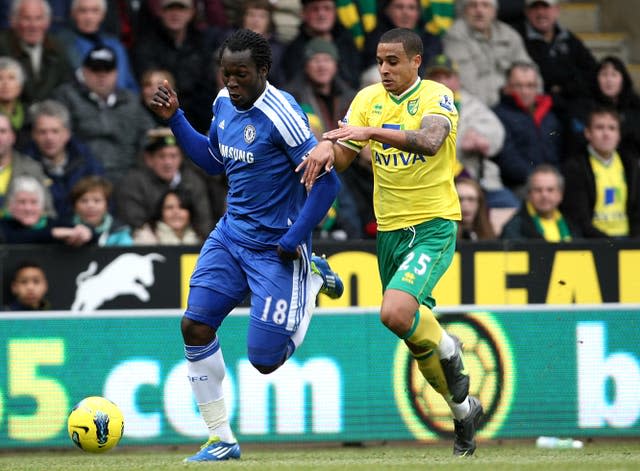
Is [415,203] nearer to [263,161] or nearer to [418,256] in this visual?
[418,256]

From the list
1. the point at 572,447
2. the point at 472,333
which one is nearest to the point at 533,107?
A: the point at 472,333

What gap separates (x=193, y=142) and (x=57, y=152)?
3516 millimetres

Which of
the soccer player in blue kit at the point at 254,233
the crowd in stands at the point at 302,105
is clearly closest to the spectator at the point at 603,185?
the crowd in stands at the point at 302,105

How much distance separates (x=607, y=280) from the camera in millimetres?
11086

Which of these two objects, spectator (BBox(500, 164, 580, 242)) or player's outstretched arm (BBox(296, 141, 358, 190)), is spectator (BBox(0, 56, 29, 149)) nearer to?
spectator (BBox(500, 164, 580, 242))

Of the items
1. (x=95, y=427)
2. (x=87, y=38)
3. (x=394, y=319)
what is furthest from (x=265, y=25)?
(x=95, y=427)

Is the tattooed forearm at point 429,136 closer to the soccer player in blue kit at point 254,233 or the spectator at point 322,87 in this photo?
the soccer player in blue kit at point 254,233

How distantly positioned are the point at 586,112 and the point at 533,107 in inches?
21.5

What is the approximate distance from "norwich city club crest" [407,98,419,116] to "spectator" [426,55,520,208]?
14.5 feet

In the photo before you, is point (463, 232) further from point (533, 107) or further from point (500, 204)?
point (533, 107)

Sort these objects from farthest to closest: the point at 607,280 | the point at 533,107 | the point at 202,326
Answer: the point at 533,107 < the point at 607,280 < the point at 202,326

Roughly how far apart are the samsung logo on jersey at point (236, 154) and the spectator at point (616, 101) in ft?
20.0

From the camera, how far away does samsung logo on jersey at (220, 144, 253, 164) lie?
7.82 metres

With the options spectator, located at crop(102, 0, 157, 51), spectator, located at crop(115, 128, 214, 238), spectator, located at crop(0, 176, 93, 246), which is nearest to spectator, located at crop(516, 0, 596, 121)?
spectator, located at crop(102, 0, 157, 51)
